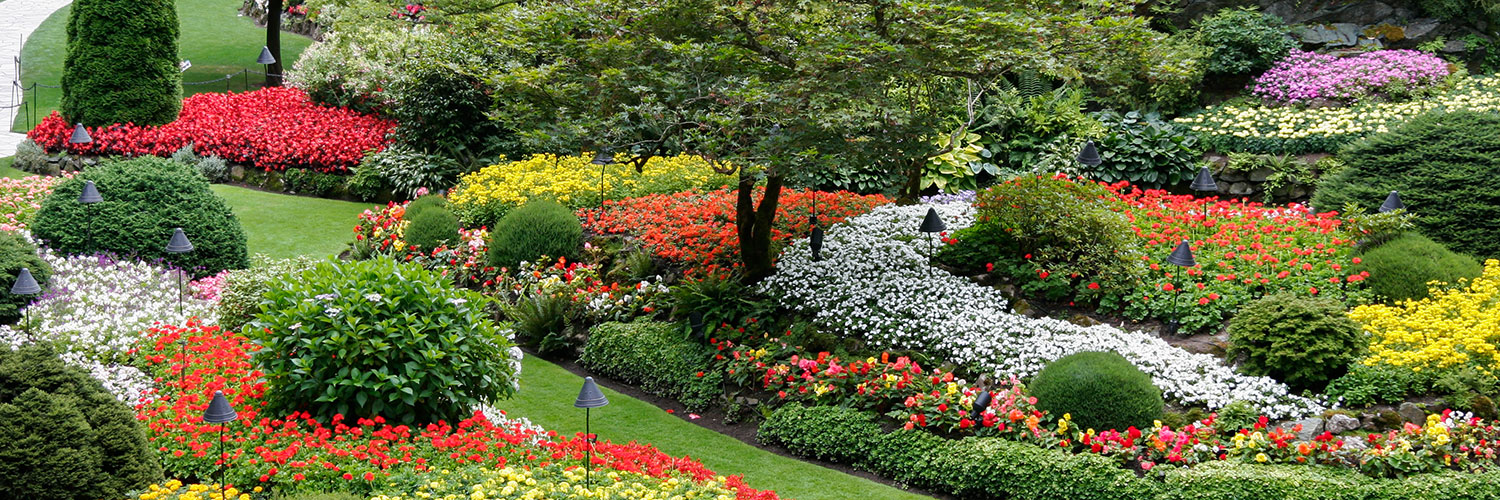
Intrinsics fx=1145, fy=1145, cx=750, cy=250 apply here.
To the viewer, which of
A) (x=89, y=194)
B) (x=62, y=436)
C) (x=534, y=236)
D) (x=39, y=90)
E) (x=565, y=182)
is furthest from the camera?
(x=39, y=90)

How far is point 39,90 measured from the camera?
72.2 ft

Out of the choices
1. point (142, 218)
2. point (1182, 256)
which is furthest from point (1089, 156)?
point (142, 218)

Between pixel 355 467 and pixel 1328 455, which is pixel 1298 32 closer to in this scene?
pixel 1328 455

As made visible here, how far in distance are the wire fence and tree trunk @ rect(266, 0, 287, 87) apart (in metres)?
0.11

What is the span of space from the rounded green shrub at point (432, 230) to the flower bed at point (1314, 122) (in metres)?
9.87

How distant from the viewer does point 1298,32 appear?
17641 millimetres

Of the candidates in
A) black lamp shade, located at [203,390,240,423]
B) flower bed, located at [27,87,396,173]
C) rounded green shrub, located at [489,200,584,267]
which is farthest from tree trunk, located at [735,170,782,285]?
flower bed, located at [27,87,396,173]

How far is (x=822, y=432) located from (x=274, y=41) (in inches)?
647

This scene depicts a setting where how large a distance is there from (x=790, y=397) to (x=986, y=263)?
2536 mm

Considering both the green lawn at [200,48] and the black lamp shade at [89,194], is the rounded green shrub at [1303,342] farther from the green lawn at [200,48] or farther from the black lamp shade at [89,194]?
the green lawn at [200,48]

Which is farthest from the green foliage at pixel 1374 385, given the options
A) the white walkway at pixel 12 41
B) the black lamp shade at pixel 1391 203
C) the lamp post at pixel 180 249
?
the white walkway at pixel 12 41

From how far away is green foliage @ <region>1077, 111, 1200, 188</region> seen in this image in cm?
1498

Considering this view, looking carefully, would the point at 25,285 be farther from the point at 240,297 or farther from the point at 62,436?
the point at 62,436

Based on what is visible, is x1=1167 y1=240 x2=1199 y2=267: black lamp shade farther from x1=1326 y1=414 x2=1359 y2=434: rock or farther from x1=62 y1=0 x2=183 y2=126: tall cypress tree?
x1=62 y1=0 x2=183 y2=126: tall cypress tree
